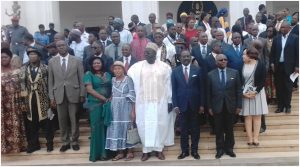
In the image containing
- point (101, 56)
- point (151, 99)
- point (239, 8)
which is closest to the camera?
point (151, 99)

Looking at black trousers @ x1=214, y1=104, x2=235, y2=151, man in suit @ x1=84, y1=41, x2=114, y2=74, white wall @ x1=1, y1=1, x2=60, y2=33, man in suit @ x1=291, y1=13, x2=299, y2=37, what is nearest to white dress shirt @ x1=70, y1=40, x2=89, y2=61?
man in suit @ x1=84, y1=41, x2=114, y2=74

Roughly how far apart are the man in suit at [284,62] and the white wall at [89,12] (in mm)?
10243

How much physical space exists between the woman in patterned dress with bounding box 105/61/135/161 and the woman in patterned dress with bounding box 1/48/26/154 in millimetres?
1670

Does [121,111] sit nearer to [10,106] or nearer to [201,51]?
[201,51]

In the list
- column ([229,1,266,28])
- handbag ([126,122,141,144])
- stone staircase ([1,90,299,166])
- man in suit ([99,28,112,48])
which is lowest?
stone staircase ([1,90,299,166])

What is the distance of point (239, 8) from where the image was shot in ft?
49.0

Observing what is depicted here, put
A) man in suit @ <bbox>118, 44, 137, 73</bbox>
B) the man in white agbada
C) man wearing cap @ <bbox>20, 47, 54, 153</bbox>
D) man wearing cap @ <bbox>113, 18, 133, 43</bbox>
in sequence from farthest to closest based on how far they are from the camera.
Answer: man wearing cap @ <bbox>113, 18, 133, 43</bbox> < man in suit @ <bbox>118, 44, 137, 73</bbox> < man wearing cap @ <bbox>20, 47, 54, 153</bbox> < the man in white agbada

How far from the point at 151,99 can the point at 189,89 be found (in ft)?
2.17

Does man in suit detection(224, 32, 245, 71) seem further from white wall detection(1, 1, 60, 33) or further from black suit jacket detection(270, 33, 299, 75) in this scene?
white wall detection(1, 1, 60, 33)

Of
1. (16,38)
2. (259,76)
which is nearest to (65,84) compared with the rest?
(259,76)

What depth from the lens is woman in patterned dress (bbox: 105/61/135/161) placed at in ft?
25.2

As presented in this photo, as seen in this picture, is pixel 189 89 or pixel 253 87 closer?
pixel 189 89

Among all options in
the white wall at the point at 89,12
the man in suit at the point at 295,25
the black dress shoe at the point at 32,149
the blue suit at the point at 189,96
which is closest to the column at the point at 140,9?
the white wall at the point at 89,12

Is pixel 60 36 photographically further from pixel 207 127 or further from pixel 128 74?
pixel 207 127
